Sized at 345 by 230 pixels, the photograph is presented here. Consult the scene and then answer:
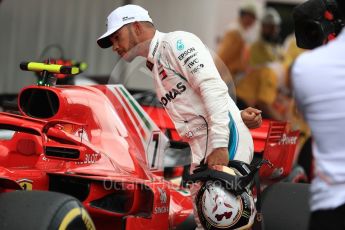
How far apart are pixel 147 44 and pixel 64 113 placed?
62cm

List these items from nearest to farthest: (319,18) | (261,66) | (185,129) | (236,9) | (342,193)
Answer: (342,193)
(185,129)
(319,18)
(261,66)
(236,9)

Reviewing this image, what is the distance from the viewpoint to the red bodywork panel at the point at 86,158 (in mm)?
4863

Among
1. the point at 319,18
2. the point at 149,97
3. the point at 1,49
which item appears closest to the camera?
the point at 319,18

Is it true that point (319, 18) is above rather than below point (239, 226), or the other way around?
above

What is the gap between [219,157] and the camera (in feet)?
15.6

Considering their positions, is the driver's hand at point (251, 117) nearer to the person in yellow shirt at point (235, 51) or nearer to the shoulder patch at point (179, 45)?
the shoulder patch at point (179, 45)

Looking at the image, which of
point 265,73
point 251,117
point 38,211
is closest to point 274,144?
point 251,117

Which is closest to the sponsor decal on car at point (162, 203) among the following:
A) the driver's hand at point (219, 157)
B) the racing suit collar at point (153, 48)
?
the driver's hand at point (219, 157)

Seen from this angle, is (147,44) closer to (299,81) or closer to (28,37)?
(299,81)

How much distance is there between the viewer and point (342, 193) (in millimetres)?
3363

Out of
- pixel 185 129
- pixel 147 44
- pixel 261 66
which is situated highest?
pixel 147 44

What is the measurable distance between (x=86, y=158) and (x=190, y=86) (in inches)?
27.9

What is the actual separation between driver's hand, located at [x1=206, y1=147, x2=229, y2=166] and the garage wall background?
417 centimetres

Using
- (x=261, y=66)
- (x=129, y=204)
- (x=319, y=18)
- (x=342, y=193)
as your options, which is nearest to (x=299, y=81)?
(x=342, y=193)
